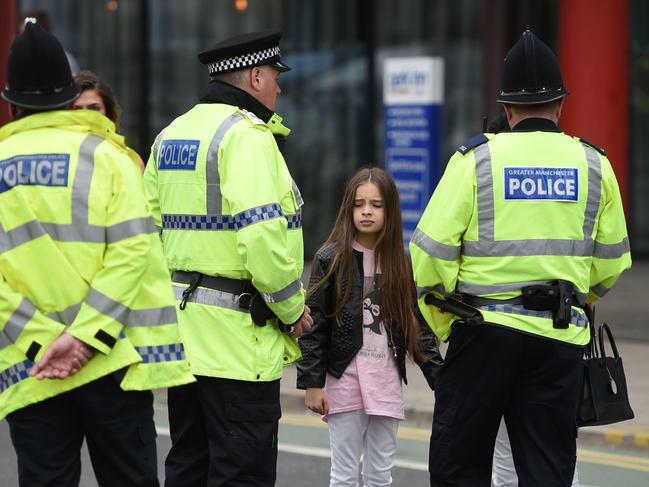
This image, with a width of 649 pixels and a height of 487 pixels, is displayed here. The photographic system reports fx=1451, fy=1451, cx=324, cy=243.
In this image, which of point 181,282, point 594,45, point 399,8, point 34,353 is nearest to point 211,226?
point 181,282

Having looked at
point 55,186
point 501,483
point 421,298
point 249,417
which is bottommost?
point 501,483

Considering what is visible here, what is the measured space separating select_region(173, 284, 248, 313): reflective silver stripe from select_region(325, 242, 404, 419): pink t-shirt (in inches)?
37.9

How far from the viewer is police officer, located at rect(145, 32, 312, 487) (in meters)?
4.98

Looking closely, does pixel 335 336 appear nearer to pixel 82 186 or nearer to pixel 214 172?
pixel 214 172

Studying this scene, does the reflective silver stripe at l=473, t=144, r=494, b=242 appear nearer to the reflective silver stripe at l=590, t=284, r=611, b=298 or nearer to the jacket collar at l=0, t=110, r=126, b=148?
the reflective silver stripe at l=590, t=284, r=611, b=298

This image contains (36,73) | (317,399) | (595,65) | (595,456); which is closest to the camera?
(36,73)

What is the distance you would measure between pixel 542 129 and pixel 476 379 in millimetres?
927

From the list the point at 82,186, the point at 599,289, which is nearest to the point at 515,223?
the point at 599,289

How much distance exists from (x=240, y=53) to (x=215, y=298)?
2.94 feet

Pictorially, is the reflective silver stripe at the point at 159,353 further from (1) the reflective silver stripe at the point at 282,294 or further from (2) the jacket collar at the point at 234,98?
(2) the jacket collar at the point at 234,98

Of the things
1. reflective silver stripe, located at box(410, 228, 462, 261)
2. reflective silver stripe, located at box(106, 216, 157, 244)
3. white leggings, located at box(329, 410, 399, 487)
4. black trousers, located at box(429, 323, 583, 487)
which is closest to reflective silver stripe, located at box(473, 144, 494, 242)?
reflective silver stripe, located at box(410, 228, 462, 261)

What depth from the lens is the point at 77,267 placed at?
4.36 meters

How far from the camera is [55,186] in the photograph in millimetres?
4379

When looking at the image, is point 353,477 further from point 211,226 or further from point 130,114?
point 130,114
